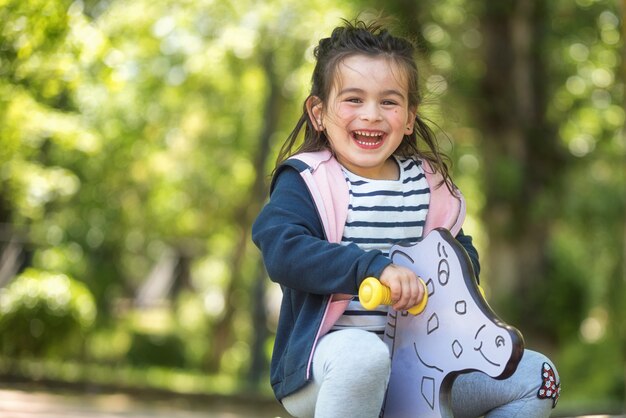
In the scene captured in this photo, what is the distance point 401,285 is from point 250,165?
17.3 metres

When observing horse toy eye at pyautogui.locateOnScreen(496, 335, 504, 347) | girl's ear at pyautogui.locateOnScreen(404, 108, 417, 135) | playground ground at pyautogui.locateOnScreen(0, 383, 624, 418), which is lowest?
playground ground at pyautogui.locateOnScreen(0, 383, 624, 418)

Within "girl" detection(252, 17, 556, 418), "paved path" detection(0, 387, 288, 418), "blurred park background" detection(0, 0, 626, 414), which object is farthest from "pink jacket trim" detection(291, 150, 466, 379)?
"paved path" detection(0, 387, 288, 418)

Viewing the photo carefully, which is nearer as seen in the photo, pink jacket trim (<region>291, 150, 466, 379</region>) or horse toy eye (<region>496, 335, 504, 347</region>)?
horse toy eye (<region>496, 335, 504, 347</region>)

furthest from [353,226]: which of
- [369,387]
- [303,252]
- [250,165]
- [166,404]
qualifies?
[250,165]

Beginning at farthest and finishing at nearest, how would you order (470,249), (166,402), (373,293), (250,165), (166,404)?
(250,165) < (166,402) < (166,404) < (470,249) < (373,293)

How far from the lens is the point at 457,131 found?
Answer: 14250mm

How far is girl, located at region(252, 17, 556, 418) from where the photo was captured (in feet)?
8.14

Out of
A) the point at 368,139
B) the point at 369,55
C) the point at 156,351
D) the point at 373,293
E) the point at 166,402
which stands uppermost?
the point at 369,55

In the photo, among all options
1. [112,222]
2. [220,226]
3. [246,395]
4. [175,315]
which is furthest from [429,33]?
[175,315]

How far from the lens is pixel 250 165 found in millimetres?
19688

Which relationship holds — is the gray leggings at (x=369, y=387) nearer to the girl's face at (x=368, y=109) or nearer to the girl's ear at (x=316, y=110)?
the girl's face at (x=368, y=109)

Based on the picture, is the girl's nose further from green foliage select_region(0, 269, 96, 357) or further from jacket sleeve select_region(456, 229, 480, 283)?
green foliage select_region(0, 269, 96, 357)

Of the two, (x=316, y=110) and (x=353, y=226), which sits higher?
(x=316, y=110)

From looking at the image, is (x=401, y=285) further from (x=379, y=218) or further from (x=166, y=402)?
(x=166, y=402)
